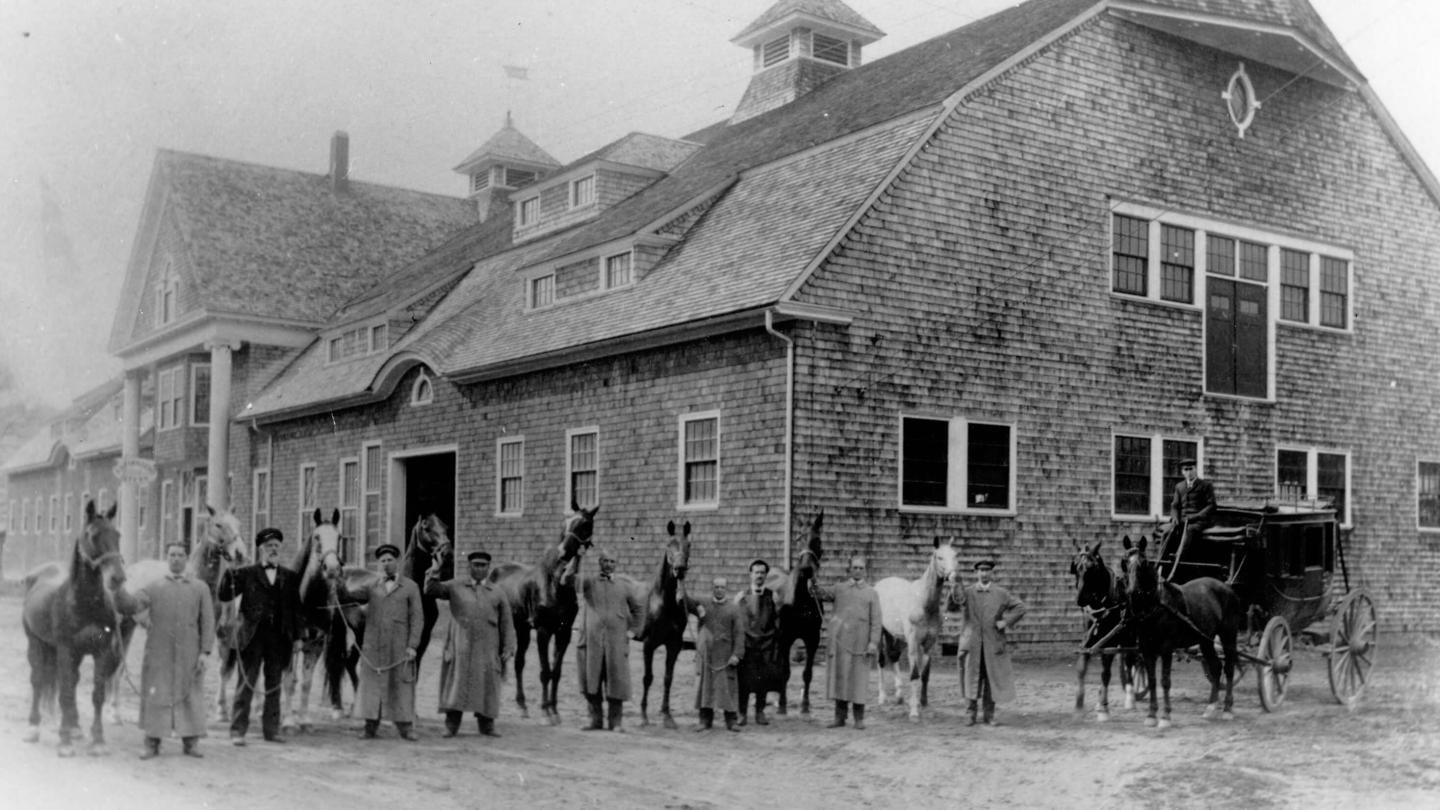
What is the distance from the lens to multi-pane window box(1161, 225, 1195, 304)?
24.4 meters

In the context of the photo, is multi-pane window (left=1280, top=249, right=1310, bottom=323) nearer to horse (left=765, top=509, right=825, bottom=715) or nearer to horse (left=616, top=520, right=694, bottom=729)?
horse (left=765, top=509, right=825, bottom=715)

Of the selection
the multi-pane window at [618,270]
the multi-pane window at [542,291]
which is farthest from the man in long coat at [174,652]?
the multi-pane window at [542,291]

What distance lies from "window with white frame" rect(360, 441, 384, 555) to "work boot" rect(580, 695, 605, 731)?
16.9 meters

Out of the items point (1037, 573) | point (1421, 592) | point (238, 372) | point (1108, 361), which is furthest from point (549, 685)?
point (238, 372)

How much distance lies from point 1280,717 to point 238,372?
29.2 meters


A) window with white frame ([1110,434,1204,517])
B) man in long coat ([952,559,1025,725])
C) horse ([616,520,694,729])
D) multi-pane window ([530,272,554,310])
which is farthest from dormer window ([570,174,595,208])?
man in long coat ([952,559,1025,725])

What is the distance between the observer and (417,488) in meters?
30.6

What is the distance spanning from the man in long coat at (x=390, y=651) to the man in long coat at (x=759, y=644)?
340cm

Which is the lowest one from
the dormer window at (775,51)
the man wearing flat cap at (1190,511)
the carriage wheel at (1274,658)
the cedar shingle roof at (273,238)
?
the carriage wheel at (1274,658)

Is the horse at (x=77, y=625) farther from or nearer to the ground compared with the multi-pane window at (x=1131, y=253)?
nearer to the ground

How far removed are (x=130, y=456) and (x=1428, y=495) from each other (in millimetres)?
32281

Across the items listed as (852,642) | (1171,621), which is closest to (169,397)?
(852,642)

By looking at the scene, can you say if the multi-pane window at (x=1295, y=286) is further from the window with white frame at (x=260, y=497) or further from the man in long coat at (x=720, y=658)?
the window with white frame at (x=260, y=497)

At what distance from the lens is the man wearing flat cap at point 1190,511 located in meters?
16.6
